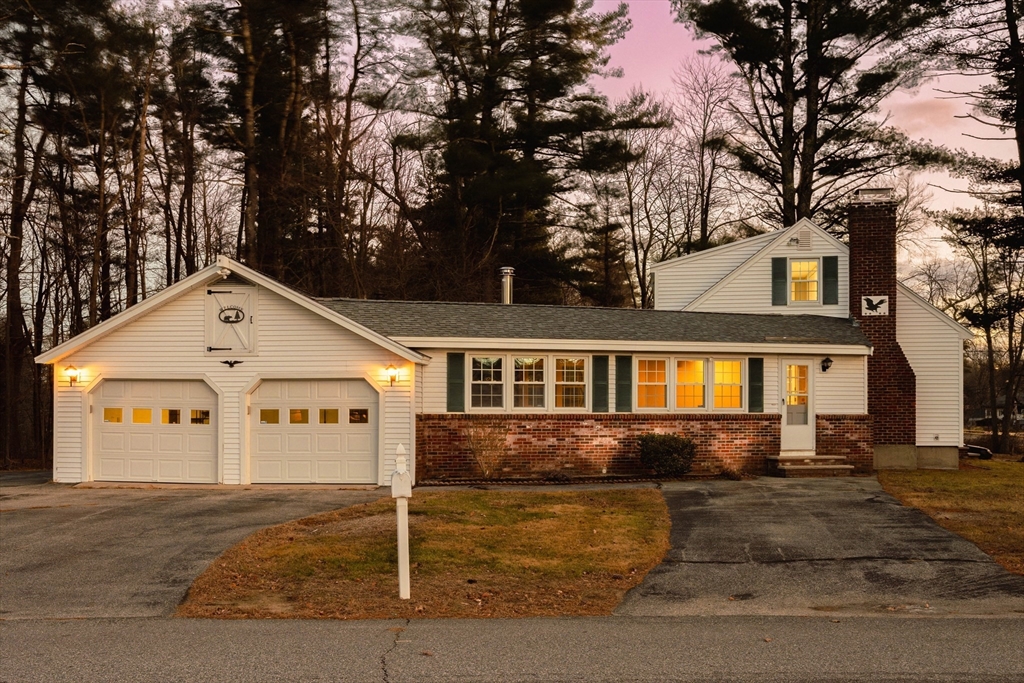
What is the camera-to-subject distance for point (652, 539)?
1202cm

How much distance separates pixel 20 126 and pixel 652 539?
74.1 ft

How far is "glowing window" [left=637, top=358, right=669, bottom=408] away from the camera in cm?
1930

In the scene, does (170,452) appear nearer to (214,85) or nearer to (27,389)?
(214,85)

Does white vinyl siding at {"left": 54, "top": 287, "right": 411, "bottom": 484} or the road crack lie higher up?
white vinyl siding at {"left": 54, "top": 287, "right": 411, "bottom": 484}

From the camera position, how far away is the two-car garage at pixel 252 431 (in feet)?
57.7

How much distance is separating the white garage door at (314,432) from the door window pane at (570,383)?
4015mm

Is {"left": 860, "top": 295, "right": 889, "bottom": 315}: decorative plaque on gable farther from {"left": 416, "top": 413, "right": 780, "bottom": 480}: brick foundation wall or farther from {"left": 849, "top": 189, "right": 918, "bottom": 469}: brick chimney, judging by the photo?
{"left": 416, "top": 413, "right": 780, "bottom": 480}: brick foundation wall

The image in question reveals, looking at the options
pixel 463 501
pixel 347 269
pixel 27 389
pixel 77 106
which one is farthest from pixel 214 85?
pixel 463 501

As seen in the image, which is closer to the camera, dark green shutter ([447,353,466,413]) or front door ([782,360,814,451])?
dark green shutter ([447,353,466,413])

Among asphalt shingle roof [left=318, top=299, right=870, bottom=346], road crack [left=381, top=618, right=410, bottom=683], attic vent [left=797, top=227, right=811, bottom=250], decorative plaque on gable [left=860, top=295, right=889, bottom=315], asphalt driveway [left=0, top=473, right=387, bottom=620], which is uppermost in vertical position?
attic vent [left=797, top=227, right=811, bottom=250]

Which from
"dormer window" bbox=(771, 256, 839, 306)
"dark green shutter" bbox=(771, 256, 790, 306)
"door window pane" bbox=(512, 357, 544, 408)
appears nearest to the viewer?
"door window pane" bbox=(512, 357, 544, 408)

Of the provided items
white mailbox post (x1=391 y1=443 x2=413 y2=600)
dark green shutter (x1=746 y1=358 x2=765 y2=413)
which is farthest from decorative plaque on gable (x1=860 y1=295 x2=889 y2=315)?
white mailbox post (x1=391 y1=443 x2=413 y2=600)

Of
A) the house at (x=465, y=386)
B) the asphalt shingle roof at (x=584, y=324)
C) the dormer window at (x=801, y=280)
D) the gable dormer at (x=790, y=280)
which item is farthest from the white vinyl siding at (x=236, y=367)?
the dormer window at (x=801, y=280)

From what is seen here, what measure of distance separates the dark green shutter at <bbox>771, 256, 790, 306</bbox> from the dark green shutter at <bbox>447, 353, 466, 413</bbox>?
9.09 metres
